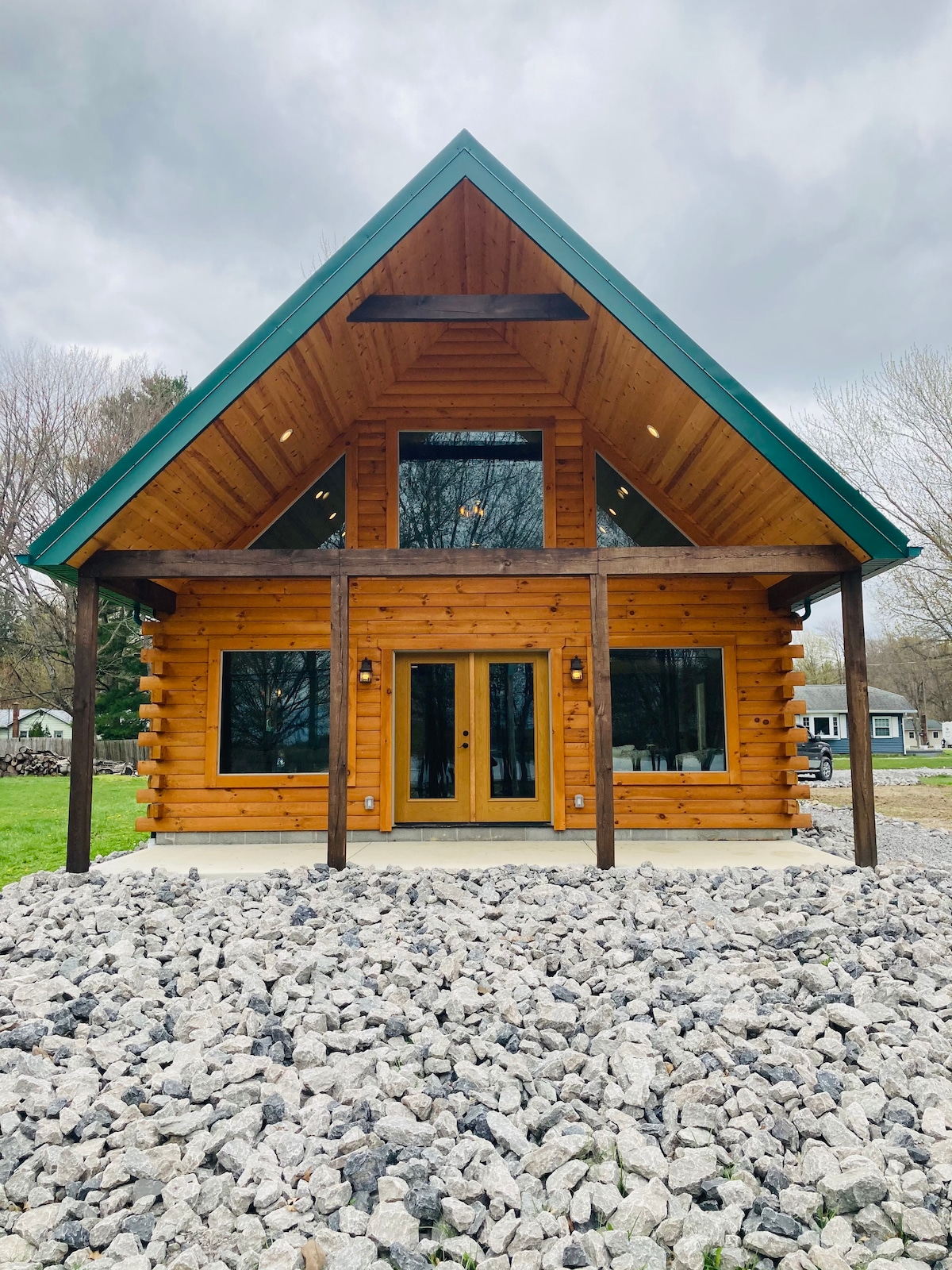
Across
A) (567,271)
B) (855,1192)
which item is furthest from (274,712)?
(855,1192)

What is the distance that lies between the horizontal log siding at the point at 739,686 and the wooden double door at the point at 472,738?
2.88 feet

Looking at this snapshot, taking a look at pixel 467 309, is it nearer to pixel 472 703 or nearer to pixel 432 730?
pixel 472 703

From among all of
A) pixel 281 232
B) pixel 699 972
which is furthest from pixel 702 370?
pixel 281 232

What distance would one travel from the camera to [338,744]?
18.4ft

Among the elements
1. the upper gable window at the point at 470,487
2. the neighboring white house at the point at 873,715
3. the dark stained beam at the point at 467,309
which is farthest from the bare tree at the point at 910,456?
the neighboring white house at the point at 873,715

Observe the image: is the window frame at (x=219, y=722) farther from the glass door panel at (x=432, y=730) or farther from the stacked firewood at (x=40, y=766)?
the stacked firewood at (x=40, y=766)

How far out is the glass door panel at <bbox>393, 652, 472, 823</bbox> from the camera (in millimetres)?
7672

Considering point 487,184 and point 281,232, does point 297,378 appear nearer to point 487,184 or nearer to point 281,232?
point 487,184

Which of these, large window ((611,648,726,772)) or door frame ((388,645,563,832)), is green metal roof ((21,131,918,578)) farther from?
door frame ((388,645,563,832))

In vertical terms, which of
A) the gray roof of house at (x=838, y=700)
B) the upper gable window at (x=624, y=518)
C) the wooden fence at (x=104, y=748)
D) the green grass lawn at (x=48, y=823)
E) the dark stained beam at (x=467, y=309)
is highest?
the dark stained beam at (x=467, y=309)

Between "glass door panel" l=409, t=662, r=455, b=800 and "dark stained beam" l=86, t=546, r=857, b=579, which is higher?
"dark stained beam" l=86, t=546, r=857, b=579

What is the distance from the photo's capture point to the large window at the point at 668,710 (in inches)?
298

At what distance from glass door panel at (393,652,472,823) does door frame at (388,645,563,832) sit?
0.06 meters

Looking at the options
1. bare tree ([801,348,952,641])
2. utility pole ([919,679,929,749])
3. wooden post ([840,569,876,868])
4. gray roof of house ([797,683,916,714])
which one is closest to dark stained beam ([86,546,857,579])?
wooden post ([840,569,876,868])
